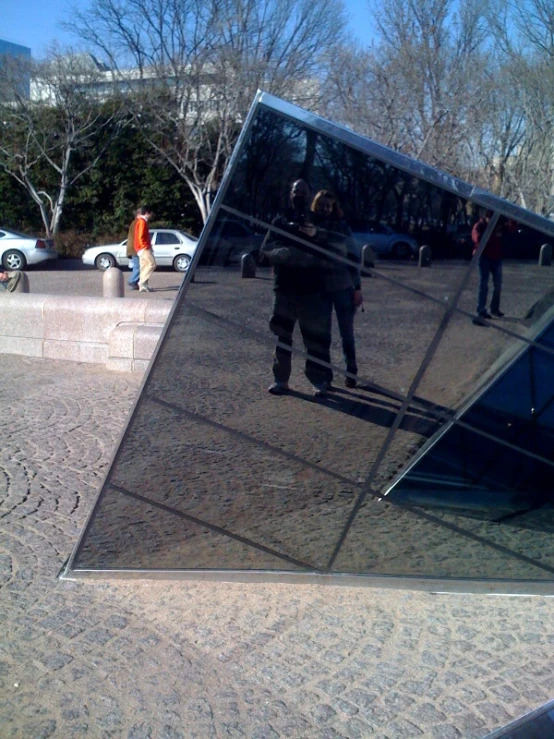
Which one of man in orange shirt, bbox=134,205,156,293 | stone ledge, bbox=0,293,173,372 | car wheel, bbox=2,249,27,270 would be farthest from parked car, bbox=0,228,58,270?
stone ledge, bbox=0,293,173,372

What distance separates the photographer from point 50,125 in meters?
32.3

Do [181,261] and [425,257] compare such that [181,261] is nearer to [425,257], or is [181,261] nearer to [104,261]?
[104,261]

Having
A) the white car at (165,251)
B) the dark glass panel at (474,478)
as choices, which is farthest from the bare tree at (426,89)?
the dark glass panel at (474,478)

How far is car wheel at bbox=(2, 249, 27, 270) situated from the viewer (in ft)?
87.8

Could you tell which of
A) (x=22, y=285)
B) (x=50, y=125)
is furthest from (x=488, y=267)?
(x=50, y=125)

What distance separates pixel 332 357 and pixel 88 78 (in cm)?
2984

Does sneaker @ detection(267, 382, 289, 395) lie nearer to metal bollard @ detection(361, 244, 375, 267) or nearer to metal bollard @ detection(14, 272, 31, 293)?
metal bollard @ detection(361, 244, 375, 267)

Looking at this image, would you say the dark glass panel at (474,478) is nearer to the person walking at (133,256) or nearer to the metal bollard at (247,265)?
the metal bollard at (247,265)

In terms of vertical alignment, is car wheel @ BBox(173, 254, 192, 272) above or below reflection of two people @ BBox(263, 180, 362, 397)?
below

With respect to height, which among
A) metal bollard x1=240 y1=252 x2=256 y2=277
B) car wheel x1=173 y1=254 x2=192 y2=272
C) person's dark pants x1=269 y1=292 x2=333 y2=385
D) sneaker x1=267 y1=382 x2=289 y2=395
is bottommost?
car wheel x1=173 y1=254 x2=192 y2=272

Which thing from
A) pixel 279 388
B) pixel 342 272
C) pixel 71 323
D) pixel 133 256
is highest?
pixel 342 272

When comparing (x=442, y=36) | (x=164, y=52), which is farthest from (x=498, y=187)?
(x=164, y=52)

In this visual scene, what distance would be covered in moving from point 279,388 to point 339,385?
34 centimetres

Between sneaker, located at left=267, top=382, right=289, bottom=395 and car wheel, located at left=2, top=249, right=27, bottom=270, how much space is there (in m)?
24.0
